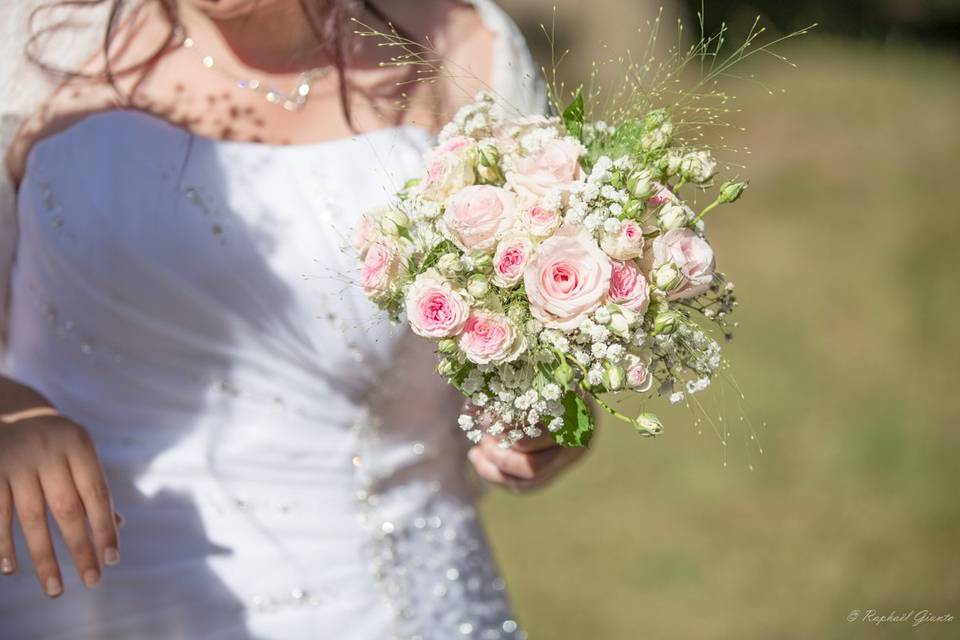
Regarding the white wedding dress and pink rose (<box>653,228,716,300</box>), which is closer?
pink rose (<box>653,228,716,300</box>)

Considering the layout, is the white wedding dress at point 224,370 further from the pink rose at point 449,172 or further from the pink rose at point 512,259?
the pink rose at point 512,259

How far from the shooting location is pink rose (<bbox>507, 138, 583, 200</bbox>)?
1.49 meters

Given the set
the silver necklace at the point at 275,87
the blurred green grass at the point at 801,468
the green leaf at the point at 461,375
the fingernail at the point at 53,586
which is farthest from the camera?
the blurred green grass at the point at 801,468

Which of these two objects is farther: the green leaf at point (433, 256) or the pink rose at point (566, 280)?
the green leaf at point (433, 256)

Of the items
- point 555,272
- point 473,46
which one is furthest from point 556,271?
point 473,46

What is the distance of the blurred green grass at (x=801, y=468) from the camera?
14.3 ft

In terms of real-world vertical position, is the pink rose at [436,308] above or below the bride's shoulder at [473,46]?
below

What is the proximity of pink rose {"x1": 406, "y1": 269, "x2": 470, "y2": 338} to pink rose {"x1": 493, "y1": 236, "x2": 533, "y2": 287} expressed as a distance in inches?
2.5

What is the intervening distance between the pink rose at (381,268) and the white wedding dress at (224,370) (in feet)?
A: 1.38

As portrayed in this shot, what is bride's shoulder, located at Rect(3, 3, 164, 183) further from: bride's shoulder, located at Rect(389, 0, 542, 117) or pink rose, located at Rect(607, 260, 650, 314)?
pink rose, located at Rect(607, 260, 650, 314)

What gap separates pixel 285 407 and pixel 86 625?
53cm

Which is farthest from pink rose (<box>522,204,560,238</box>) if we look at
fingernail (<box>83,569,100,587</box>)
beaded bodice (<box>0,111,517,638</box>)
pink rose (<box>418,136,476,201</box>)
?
fingernail (<box>83,569,100,587</box>)

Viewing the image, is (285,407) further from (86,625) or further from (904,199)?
(904,199)

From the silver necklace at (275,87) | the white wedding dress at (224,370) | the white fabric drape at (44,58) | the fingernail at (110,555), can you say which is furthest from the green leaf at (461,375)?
the silver necklace at (275,87)
